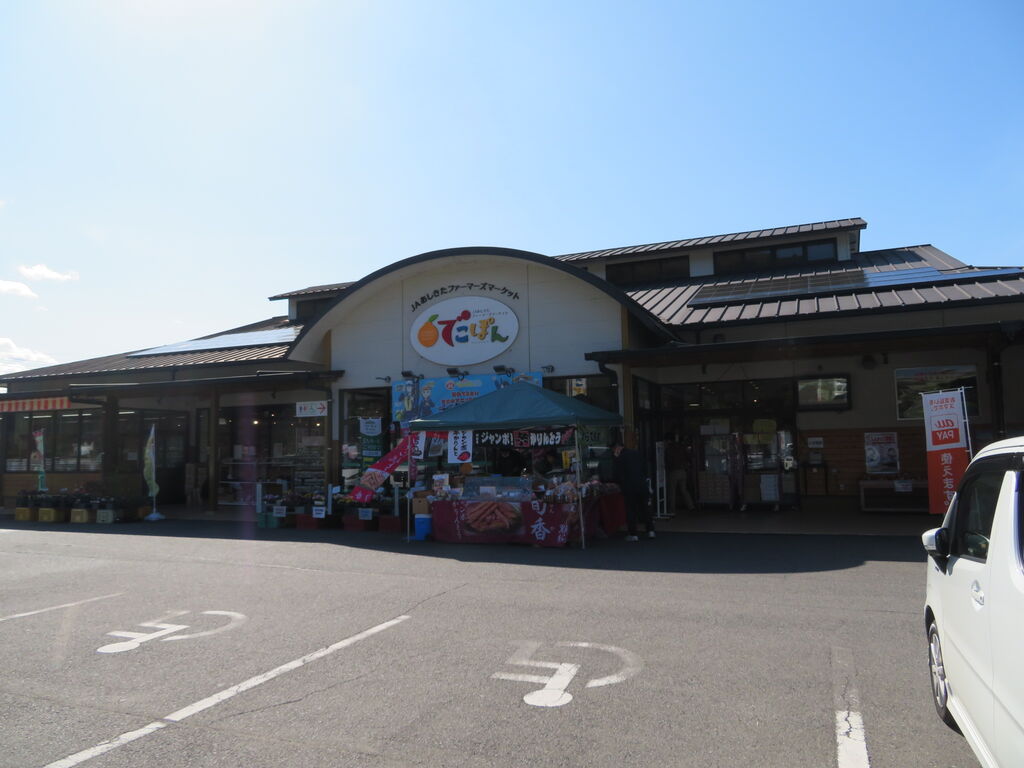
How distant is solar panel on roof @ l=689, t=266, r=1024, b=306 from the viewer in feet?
44.8

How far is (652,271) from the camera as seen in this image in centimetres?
1947

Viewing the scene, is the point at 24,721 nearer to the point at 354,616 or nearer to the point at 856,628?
the point at 354,616

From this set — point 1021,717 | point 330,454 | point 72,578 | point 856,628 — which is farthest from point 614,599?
point 330,454

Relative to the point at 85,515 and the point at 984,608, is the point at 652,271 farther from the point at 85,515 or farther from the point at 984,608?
the point at 984,608

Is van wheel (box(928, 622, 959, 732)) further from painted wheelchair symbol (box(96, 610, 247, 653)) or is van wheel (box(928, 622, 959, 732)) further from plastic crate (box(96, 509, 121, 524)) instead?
plastic crate (box(96, 509, 121, 524))

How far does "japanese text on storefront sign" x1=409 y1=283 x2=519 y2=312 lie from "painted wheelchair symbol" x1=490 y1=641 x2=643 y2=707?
1019 cm

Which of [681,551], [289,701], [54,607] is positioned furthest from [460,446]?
[289,701]

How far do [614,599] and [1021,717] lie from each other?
5052 mm

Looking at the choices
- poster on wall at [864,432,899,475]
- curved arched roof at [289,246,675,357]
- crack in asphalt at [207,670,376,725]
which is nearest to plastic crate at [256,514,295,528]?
curved arched roof at [289,246,675,357]

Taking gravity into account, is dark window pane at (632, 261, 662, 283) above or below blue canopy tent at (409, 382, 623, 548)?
Answer: above

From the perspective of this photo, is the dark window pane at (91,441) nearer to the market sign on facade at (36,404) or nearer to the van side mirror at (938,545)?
the market sign on facade at (36,404)

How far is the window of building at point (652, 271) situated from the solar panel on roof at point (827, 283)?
2306mm

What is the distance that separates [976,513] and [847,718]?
1427mm

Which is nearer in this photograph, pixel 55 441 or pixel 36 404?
pixel 36 404
